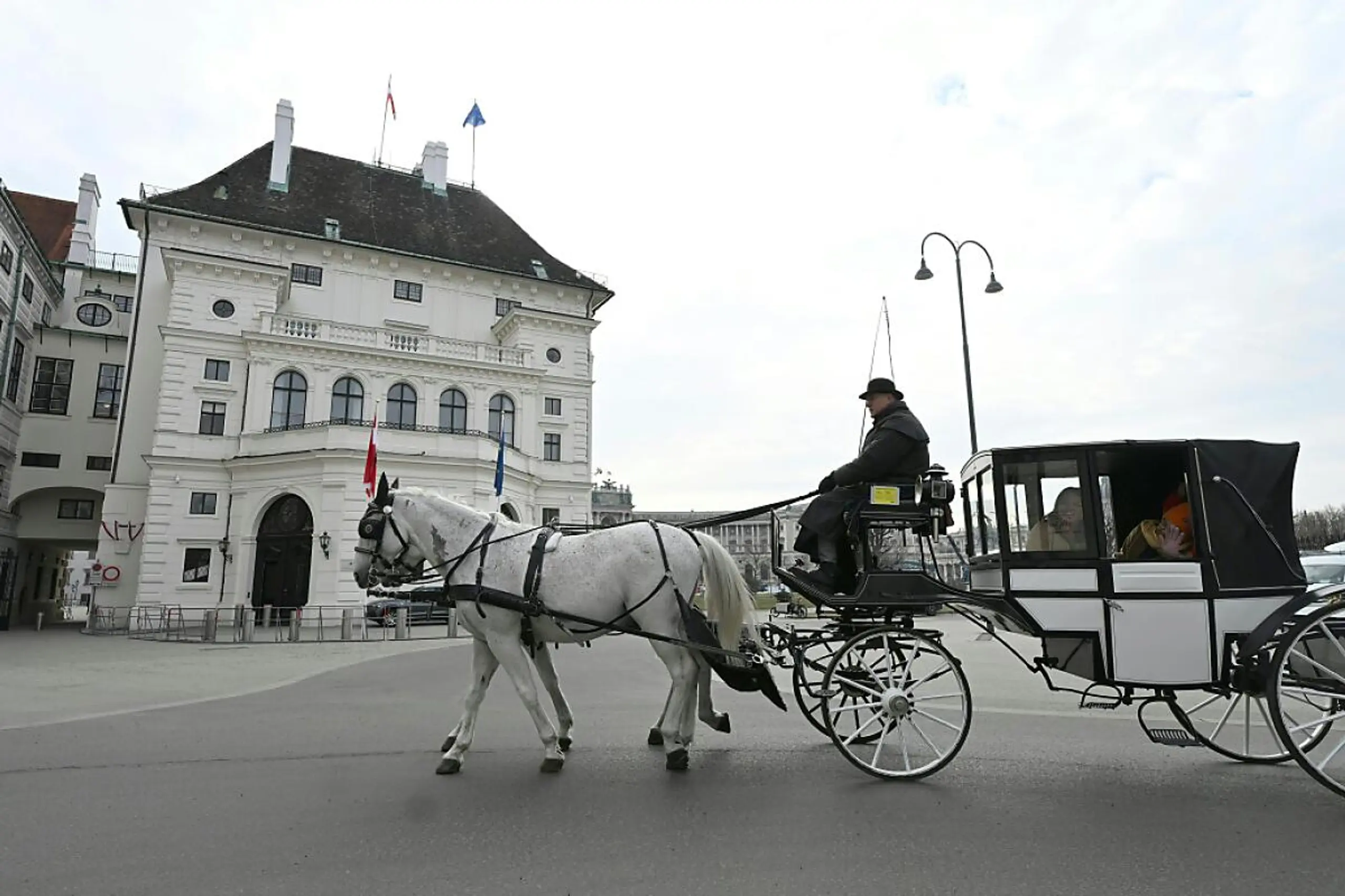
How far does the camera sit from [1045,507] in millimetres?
5254

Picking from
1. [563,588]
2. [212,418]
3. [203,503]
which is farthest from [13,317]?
[563,588]

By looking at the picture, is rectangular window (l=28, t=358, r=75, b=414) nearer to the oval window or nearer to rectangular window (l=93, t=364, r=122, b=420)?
rectangular window (l=93, t=364, r=122, b=420)

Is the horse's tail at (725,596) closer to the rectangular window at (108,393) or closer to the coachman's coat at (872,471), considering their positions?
the coachman's coat at (872,471)

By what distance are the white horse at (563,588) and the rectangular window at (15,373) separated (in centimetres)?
3665

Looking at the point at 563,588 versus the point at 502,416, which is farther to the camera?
the point at 502,416

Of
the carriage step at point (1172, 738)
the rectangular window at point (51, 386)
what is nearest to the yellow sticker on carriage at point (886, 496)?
the carriage step at point (1172, 738)

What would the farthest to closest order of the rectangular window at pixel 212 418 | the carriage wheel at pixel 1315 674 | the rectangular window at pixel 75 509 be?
1. the rectangular window at pixel 75 509
2. the rectangular window at pixel 212 418
3. the carriage wheel at pixel 1315 674

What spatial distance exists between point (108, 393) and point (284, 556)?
16.8m

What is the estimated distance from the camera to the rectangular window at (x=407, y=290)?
35406 mm

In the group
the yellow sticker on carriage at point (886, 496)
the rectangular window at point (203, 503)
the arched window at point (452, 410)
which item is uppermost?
the arched window at point (452, 410)

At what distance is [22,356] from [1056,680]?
4184cm

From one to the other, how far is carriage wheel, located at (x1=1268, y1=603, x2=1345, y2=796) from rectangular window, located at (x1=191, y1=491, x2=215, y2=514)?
32.0 metres

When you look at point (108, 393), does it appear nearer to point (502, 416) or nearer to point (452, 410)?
point (452, 410)

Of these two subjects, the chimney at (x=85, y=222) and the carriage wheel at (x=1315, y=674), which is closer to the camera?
the carriage wheel at (x=1315, y=674)
